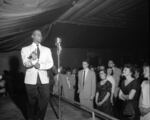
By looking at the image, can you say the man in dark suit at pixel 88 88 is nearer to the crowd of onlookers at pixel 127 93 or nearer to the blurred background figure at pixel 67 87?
the crowd of onlookers at pixel 127 93

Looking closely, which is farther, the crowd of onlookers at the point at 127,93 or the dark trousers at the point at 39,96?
the crowd of onlookers at the point at 127,93

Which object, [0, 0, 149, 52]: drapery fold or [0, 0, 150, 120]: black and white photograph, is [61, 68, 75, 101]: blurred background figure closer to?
[0, 0, 150, 120]: black and white photograph

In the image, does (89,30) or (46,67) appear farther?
(89,30)

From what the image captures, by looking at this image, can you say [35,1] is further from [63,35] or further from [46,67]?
[63,35]

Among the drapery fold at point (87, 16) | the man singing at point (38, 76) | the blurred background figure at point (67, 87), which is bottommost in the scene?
the blurred background figure at point (67, 87)

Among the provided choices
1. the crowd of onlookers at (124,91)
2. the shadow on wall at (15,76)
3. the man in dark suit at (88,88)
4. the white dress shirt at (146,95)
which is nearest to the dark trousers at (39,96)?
the crowd of onlookers at (124,91)

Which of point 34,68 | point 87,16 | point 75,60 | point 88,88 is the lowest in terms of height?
point 88,88

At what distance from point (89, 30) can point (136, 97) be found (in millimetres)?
4408

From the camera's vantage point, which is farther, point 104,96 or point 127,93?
point 104,96

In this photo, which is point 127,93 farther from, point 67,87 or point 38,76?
point 67,87

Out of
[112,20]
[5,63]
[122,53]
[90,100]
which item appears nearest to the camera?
[90,100]

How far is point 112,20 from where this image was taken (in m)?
6.25

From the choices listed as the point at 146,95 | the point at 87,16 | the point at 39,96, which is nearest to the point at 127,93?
the point at 146,95

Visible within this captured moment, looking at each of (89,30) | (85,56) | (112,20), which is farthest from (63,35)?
(85,56)
